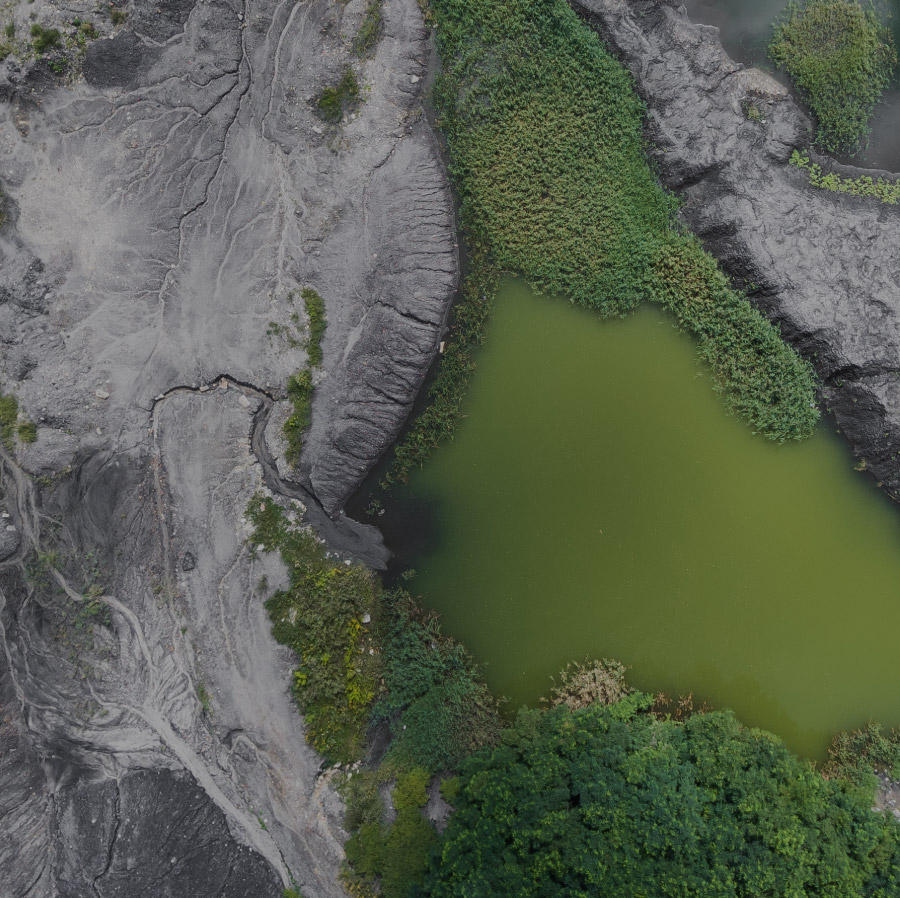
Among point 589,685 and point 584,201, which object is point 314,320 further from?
point 589,685

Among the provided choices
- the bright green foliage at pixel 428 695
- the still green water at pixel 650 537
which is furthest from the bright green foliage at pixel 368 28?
the bright green foliage at pixel 428 695

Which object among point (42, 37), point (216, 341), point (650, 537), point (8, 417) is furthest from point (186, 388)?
point (650, 537)

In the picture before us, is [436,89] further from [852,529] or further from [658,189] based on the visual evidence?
[852,529]

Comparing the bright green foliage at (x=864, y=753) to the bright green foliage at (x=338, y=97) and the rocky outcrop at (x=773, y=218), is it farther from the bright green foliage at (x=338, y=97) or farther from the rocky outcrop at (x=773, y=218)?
the bright green foliage at (x=338, y=97)

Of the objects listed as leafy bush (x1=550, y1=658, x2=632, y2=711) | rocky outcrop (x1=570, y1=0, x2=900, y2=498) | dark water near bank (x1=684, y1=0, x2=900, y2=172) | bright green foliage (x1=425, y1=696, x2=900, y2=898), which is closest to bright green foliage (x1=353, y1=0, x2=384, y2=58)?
rocky outcrop (x1=570, y1=0, x2=900, y2=498)

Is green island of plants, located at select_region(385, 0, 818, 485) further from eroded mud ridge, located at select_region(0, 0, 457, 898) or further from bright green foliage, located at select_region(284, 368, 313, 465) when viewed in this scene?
bright green foliage, located at select_region(284, 368, 313, 465)
